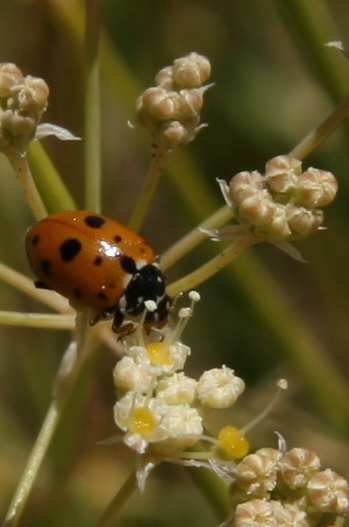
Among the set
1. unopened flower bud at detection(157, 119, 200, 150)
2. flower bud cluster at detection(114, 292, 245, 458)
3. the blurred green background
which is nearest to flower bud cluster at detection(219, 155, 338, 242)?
unopened flower bud at detection(157, 119, 200, 150)

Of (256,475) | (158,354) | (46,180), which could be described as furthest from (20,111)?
(256,475)

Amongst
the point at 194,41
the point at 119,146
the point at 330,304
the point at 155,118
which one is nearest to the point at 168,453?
the point at 155,118

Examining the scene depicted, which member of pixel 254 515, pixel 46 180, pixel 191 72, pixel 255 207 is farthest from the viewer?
pixel 46 180

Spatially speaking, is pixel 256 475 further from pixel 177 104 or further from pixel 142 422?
pixel 177 104

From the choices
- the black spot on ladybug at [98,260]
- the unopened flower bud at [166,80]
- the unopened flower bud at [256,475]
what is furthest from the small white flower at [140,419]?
the unopened flower bud at [166,80]

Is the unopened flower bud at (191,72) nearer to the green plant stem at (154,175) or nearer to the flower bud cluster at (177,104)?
the flower bud cluster at (177,104)

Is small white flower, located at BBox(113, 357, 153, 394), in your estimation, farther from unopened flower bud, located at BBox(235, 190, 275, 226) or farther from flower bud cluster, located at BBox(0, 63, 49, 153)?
flower bud cluster, located at BBox(0, 63, 49, 153)
